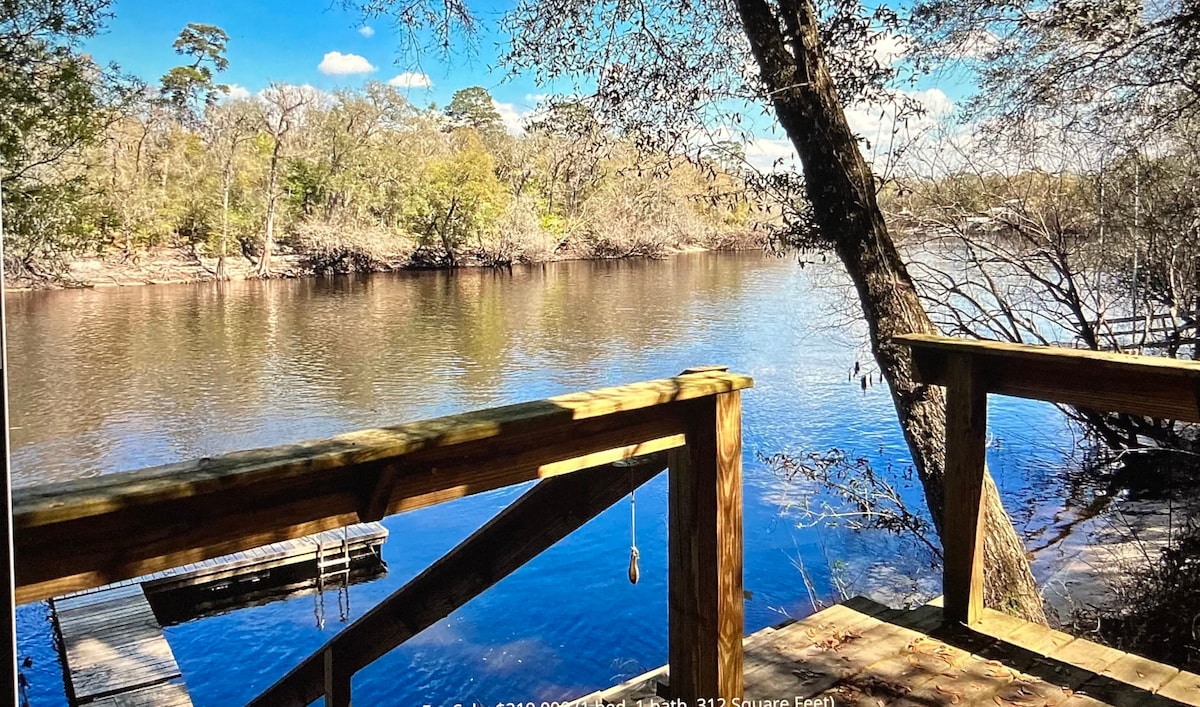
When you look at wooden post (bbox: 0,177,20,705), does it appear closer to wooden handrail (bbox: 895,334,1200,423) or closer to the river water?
wooden handrail (bbox: 895,334,1200,423)

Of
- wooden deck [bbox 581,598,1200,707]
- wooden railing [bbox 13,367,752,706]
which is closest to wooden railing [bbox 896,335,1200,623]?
wooden deck [bbox 581,598,1200,707]

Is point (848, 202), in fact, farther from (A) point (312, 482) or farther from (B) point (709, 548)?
(A) point (312, 482)

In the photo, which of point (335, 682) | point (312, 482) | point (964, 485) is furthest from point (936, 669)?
point (335, 682)

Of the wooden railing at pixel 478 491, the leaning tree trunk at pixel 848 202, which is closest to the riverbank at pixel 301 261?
the leaning tree trunk at pixel 848 202

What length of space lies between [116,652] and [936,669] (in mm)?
5035

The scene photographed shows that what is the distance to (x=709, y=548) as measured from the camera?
4.71 ft

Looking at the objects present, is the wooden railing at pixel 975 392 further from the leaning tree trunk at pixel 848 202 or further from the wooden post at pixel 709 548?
the leaning tree trunk at pixel 848 202

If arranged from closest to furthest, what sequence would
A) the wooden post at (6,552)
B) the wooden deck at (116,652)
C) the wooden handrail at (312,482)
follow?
the wooden post at (6,552) → the wooden handrail at (312,482) → the wooden deck at (116,652)

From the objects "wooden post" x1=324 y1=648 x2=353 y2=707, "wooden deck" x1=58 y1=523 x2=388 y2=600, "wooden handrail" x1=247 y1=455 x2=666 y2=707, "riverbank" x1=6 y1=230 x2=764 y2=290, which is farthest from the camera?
"riverbank" x1=6 y1=230 x2=764 y2=290

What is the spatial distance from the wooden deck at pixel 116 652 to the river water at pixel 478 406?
0.39 m

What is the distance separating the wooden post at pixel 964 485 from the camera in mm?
2109

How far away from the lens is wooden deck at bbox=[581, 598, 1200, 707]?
1812 millimetres

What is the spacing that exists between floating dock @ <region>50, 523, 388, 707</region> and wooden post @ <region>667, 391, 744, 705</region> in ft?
6.25

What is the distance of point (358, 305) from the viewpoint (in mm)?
19422
